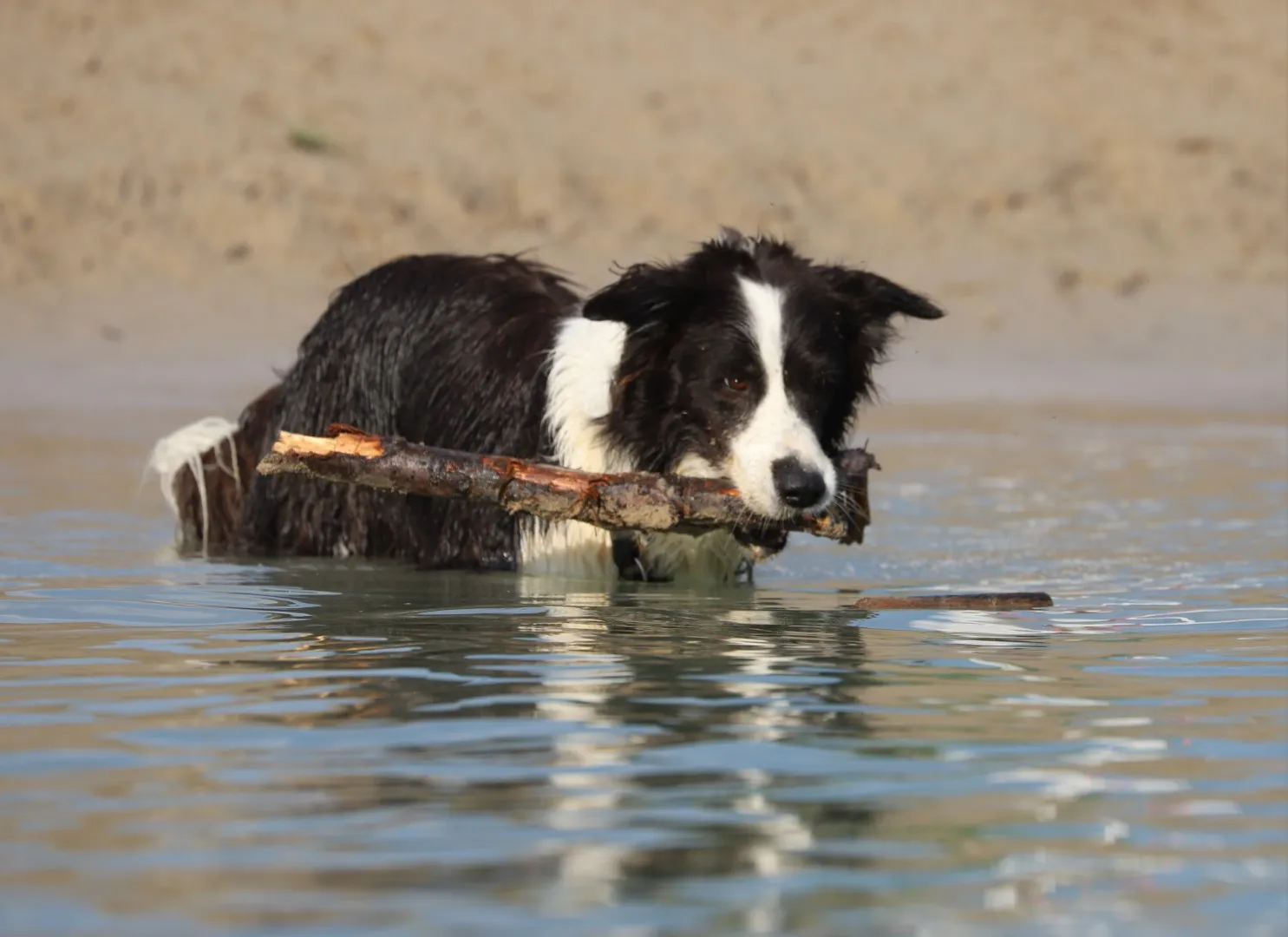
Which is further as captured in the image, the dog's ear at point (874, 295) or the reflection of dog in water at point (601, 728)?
the dog's ear at point (874, 295)

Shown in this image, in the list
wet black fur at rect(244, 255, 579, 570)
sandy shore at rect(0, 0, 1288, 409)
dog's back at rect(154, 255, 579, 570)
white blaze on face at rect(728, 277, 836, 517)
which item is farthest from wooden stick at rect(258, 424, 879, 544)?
sandy shore at rect(0, 0, 1288, 409)

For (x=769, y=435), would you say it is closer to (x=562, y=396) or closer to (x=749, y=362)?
(x=749, y=362)

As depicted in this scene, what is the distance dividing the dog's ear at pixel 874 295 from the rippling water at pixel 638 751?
965mm

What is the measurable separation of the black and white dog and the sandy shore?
340 inches

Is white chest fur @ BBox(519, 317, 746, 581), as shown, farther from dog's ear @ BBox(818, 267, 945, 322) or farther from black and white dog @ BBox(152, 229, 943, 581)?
dog's ear @ BBox(818, 267, 945, 322)

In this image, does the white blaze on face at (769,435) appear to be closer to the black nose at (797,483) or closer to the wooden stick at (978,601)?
the black nose at (797,483)

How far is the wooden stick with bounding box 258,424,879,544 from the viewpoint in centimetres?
679

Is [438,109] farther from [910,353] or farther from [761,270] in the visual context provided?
[761,270]

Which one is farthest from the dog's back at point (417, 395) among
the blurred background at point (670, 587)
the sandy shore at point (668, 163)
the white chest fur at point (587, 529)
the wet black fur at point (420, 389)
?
the sandy shore at point (668, 163)

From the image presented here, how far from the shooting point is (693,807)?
4.32 metres

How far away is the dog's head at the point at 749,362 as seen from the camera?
671cm

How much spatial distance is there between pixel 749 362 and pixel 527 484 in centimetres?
77

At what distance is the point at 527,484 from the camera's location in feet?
22.6

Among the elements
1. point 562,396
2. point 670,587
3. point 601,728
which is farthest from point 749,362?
point 601,728
